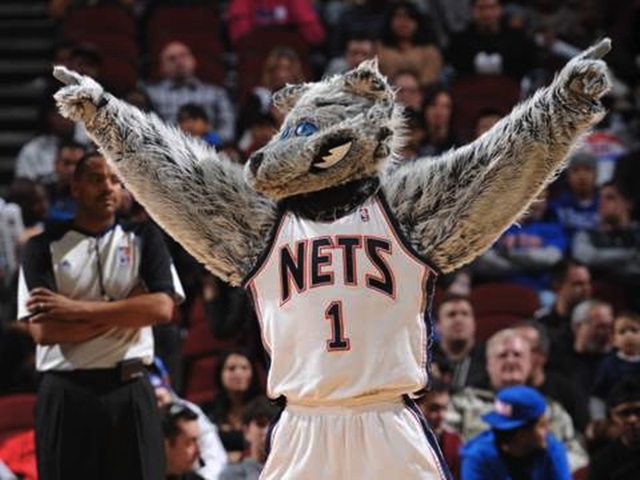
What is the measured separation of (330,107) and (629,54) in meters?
7.51

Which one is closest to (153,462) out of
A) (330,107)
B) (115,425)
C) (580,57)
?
(115,425)

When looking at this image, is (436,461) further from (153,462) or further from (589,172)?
(589,172)

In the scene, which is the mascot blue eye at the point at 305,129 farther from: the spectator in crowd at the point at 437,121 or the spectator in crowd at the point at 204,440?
the spectator in crowd at the point at 437,121

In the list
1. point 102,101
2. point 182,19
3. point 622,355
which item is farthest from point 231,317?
point 102,101

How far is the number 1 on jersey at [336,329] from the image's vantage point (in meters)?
4.14

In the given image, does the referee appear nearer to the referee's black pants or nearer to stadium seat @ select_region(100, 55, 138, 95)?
the referee's black pants

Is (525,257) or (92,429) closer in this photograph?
(92,429)

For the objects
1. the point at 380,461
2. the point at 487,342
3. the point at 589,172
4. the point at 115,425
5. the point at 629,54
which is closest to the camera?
the point at 380,461

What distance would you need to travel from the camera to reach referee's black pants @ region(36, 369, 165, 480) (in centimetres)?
506

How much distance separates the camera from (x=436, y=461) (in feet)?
13.7

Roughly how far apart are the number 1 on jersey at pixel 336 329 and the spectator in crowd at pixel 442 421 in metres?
2.95

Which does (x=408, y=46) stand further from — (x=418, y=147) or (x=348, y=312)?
(x=348, y=312)

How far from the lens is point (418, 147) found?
9.55 meters

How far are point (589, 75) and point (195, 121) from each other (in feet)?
18.2
